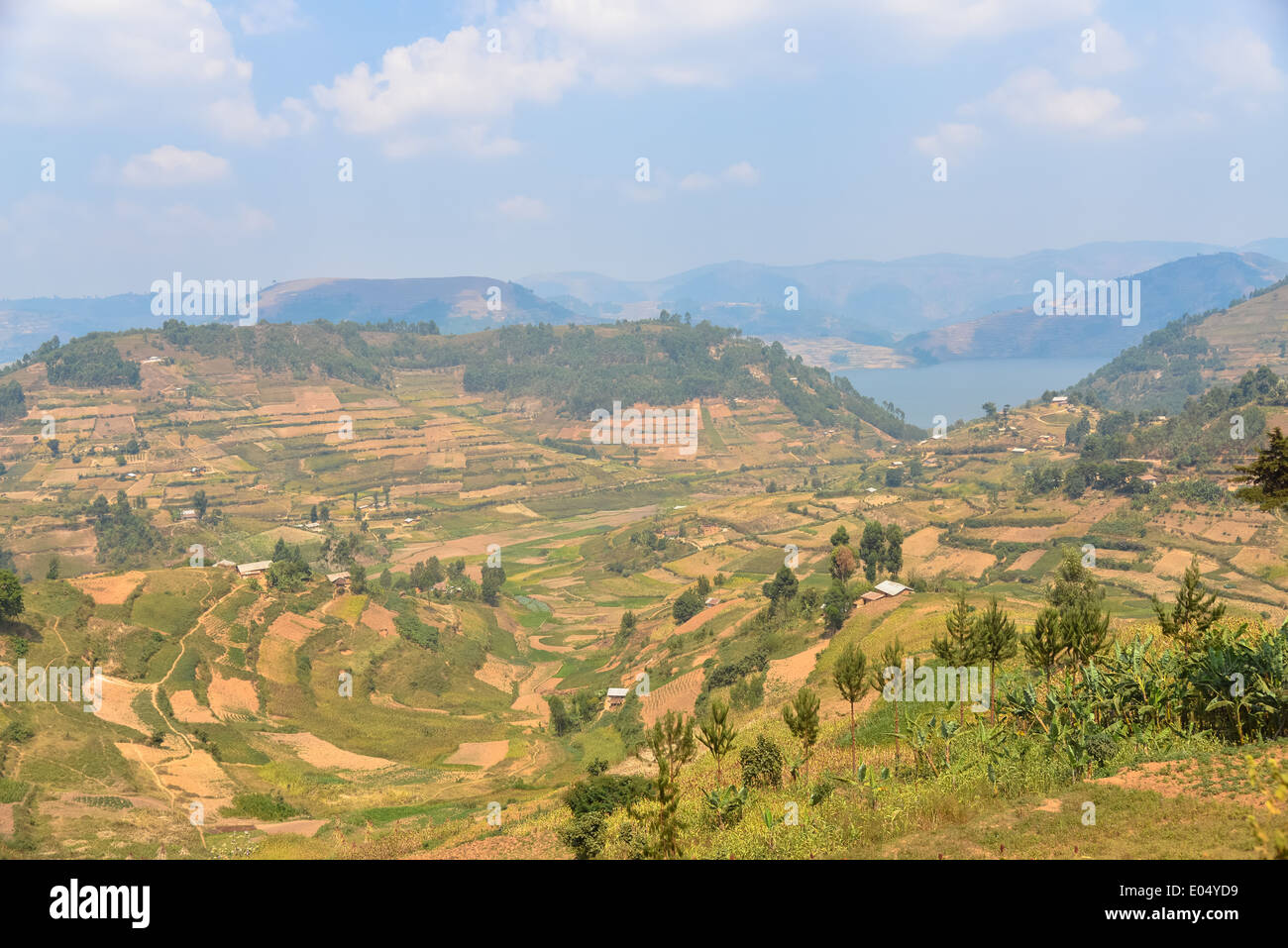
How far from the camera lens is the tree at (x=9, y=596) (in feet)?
159

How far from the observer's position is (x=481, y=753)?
48750 mm

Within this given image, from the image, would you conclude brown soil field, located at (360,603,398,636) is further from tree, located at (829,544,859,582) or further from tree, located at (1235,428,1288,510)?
tree, located at (1235,428,1288,510)

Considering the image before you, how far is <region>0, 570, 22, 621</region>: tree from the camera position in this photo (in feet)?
159

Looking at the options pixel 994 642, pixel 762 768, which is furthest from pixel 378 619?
pixel 994 642

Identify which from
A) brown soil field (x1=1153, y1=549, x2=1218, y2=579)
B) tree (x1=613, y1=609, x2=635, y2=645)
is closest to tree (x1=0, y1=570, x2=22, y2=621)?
tree (x1=613, y1=609, x2=635, y2=645)

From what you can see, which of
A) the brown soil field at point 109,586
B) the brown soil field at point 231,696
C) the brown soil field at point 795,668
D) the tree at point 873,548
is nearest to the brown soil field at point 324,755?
the brown soil field at point 231,696

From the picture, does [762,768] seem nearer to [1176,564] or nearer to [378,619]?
[378,619]

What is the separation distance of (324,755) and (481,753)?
28.1 feet

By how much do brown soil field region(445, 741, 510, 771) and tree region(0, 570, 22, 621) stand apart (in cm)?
2709

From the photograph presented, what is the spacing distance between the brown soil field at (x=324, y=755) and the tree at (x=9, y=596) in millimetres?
17095

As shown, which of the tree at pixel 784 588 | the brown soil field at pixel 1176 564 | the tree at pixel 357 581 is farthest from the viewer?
the brown soil field at pixel 1176 564

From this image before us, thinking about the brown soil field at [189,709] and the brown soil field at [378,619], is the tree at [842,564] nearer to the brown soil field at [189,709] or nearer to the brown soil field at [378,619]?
the brown soil field at [378,619]
